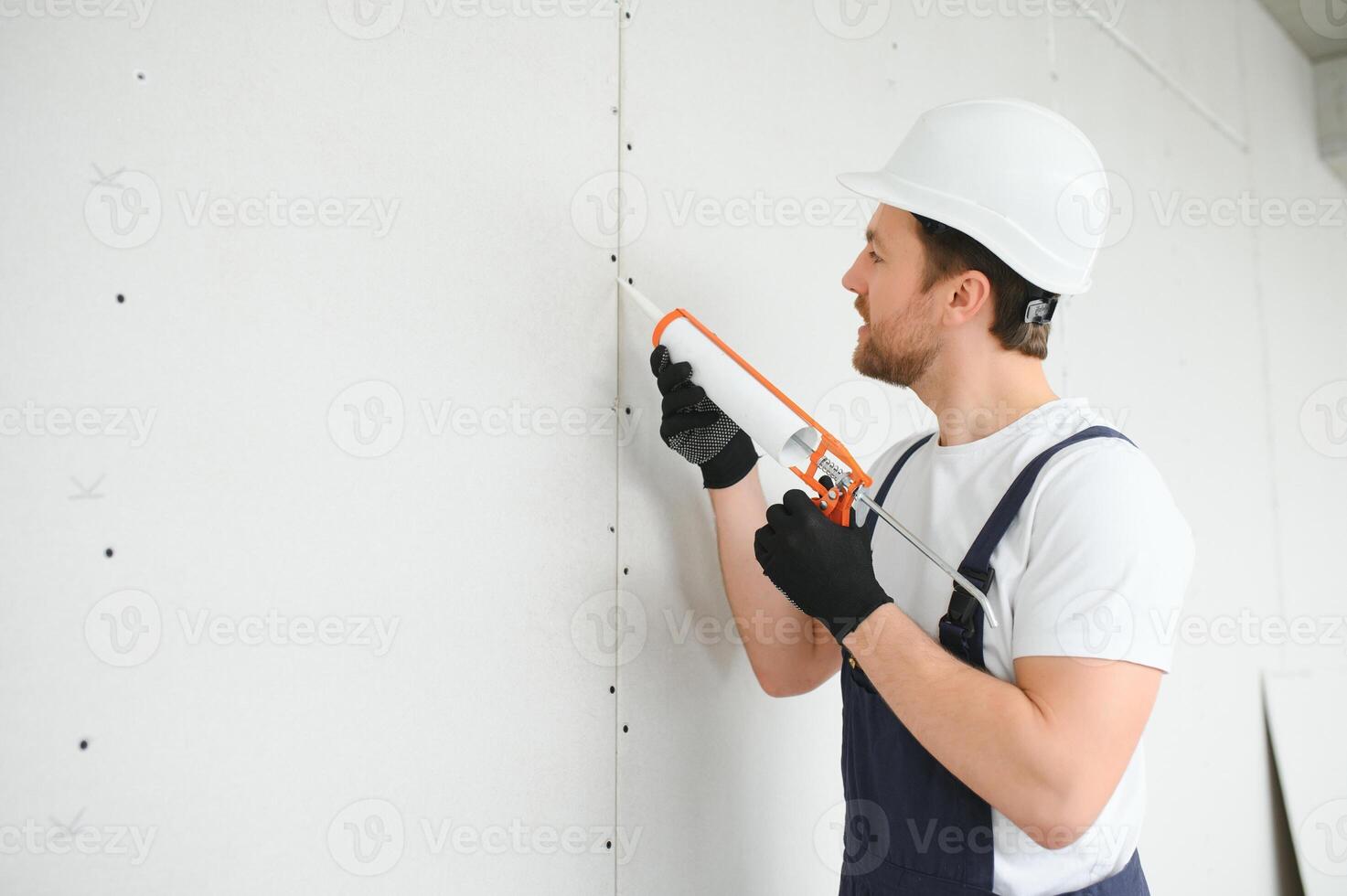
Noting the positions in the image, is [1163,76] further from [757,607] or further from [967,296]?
[757,607]

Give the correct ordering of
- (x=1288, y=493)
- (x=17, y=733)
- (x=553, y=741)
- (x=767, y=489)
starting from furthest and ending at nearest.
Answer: (x=1288, y=493)
(x=767, y=489)
(x=553, y=741)
(x=17, y=733)

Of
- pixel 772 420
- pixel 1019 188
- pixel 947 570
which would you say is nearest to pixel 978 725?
pixel 947 570

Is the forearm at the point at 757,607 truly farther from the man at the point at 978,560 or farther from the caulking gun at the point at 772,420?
the caulking gun at the point at 772,420

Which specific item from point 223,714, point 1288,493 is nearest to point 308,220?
point 223,714

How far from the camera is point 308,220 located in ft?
3.29

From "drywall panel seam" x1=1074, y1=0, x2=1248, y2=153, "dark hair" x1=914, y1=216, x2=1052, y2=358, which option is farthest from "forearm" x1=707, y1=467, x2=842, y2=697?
"drywall panel seam" x1=1074, y1=0, x2=1248, y2=153

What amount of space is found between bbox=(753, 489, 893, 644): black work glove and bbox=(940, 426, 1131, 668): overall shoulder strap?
8 centimetres

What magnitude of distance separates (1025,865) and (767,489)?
639 millimetres

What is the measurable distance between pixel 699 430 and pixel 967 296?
383 millimetres

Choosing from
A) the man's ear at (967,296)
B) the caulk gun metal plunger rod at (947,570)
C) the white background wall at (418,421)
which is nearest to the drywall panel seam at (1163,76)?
the white background wall at (418,421)

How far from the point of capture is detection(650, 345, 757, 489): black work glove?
1149mm

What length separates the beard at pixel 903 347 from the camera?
1178 mm

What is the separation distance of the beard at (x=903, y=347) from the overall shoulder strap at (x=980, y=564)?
0.69ft

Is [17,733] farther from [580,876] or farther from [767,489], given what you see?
[767,489]
